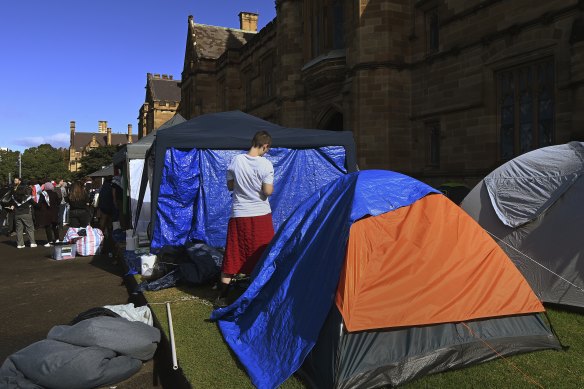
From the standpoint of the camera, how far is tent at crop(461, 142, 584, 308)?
16.6ft

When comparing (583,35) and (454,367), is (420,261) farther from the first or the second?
(583,35)

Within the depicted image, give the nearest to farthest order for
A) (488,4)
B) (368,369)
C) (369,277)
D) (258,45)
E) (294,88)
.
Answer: (368,369) < (369,277) < (488,4) < (294,88) < (258,45)

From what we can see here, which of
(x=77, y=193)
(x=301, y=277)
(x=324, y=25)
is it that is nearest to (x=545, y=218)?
(x=301, y=277)

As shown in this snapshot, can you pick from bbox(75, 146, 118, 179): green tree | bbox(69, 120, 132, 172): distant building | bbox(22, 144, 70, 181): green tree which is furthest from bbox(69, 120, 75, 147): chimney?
bbox(75, 146, 118, 179): green tree

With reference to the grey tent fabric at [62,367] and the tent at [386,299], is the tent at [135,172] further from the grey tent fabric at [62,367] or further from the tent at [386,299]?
the tent at [386,299]

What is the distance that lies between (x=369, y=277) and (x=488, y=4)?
10437 millimetres

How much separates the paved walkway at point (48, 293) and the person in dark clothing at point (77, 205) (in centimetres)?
106

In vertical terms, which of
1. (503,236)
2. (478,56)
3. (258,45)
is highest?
(258,45)

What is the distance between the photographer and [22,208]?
11523 mm

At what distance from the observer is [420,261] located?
3.68 meters

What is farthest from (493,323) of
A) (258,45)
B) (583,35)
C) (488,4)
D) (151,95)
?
(151,95)

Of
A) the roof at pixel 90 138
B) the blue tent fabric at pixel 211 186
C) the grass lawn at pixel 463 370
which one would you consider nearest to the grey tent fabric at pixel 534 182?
the grass lawn at pixel 463 370

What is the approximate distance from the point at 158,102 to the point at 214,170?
143ft

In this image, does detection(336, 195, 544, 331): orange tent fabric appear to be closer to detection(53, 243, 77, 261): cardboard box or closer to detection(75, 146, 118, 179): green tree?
detection(53, 243, 77, 261): cardboard box
